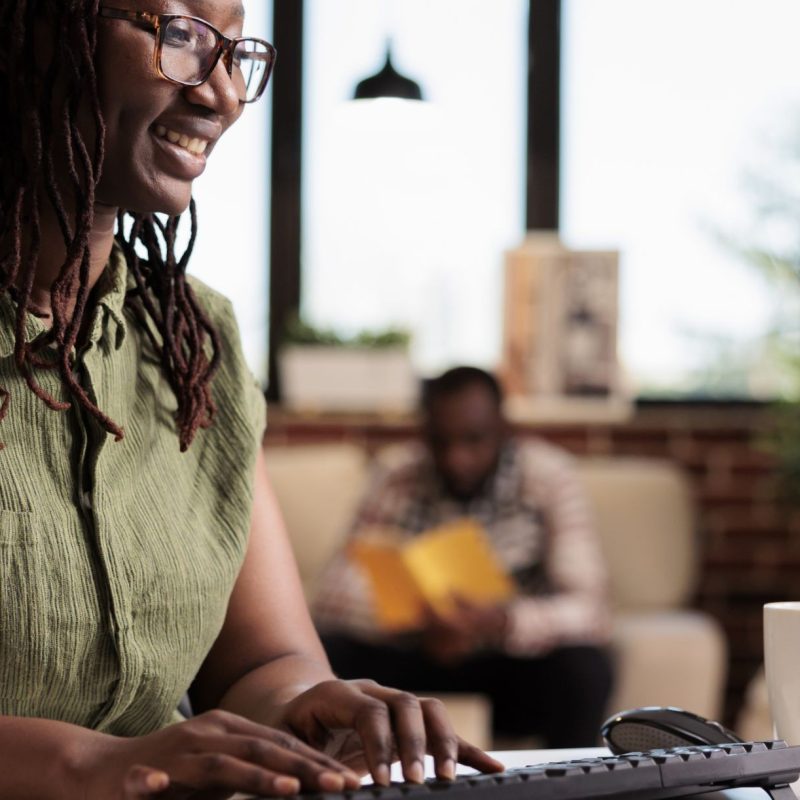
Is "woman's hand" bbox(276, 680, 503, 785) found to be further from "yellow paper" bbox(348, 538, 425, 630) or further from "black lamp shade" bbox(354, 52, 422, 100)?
"black lamp shade" bbox(354, 52, 422, 100)

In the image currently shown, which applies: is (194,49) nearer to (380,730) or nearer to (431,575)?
(380,730)

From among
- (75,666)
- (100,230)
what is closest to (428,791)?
(75,666)

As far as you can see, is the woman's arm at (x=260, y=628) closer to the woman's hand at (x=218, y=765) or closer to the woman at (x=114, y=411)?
the woman at (x=114, y=411)

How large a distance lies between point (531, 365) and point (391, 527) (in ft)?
2.70

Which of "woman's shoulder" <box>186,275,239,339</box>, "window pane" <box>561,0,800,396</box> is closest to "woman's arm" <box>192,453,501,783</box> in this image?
"woman's shoulder" <box>186,275,239,339</box>

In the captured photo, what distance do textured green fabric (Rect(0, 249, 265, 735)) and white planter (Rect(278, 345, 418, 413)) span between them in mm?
2546

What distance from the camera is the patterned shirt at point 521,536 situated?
288cm

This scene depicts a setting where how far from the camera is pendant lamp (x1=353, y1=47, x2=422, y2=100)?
2752mm

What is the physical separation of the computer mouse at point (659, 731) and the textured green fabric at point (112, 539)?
0.35m

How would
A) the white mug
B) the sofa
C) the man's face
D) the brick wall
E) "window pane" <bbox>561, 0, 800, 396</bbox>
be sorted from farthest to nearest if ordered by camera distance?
"window pane" <bbox>561, 0, 800, 396</bbox>, the brick wall, the sofa, the man's face, the white mug

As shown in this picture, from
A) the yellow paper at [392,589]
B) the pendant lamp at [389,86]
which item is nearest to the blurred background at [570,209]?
the pendant lamp at [389,86]

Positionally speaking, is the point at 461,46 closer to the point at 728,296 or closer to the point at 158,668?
the point at 728,296

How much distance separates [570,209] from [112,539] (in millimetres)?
3060

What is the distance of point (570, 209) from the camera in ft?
12.7
